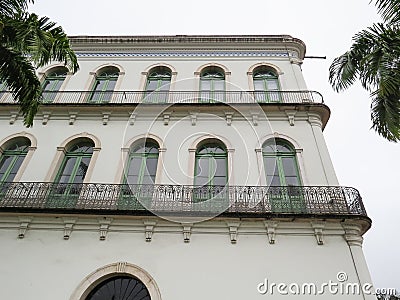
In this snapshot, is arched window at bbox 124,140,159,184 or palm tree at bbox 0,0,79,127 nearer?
Result: palm tree at bbox 0,0,79,127

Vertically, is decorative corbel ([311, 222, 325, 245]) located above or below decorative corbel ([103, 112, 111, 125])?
below

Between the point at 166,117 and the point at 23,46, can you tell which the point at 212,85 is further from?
the point at 23,46

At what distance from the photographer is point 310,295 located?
7.23 meters

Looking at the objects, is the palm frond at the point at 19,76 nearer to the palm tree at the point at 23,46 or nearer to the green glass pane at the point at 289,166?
the palm tree at the point at 23,46

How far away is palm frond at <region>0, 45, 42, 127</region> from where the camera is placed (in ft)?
25.3

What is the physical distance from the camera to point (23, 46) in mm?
7676

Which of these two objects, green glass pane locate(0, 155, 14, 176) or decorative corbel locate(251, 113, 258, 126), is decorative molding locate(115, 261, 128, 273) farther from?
decorative corbel locate(251, 113, 258, 126)

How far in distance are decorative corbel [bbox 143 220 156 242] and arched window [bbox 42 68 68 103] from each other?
723cm

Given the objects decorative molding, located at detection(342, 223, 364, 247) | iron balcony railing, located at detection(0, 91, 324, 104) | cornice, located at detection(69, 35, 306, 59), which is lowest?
decorative molding, located at detection(342, 223, 364, 247)

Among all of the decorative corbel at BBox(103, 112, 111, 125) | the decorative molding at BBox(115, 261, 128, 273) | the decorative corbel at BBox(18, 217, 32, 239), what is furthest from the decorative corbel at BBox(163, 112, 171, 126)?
the decorative corbel at BBox(18, 217, 32, 239)

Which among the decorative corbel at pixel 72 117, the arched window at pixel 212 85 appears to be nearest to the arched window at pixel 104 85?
the decorative corbel at pixel 72 117

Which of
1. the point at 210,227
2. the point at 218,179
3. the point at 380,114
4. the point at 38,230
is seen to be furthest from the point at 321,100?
the point at 38,230

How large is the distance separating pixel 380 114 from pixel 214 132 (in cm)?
509

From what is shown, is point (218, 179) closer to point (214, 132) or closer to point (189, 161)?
point (189, 161)
